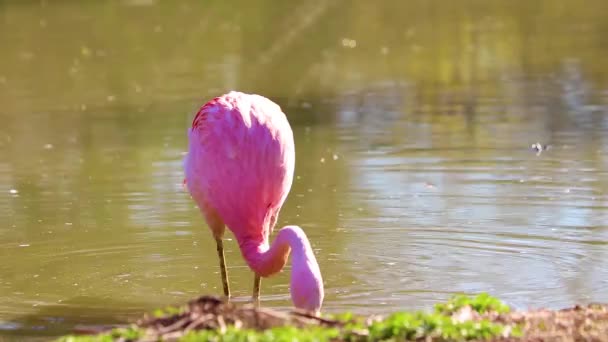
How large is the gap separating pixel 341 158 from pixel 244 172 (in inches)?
145

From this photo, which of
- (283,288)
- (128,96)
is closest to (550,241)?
(283,288)

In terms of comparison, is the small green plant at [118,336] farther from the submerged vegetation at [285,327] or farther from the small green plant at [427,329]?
the small green plant at [427,329]

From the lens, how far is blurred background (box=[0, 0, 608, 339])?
702 centimetres

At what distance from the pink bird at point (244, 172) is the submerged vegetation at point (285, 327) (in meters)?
1.24

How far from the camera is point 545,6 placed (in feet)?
67.6

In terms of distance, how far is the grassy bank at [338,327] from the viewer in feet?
16.0

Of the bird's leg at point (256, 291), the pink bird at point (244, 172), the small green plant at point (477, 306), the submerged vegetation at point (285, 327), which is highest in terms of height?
the pink bird at point (244, 172)

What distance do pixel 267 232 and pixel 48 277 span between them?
1416mm

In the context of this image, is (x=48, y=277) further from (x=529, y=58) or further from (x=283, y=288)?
(x=529, y=58)

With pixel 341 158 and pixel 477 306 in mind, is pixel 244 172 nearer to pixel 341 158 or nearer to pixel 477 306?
pixel 477 306

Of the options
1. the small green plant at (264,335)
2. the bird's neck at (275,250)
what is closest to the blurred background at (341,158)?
the bird's neck at (275,250)

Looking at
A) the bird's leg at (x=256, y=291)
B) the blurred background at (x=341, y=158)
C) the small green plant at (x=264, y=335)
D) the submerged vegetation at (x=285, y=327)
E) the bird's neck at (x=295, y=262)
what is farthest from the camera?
the blurred background at (x=341, y=158)

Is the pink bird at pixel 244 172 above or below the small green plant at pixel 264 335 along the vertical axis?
above

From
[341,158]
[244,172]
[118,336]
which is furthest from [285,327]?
[341,158]
